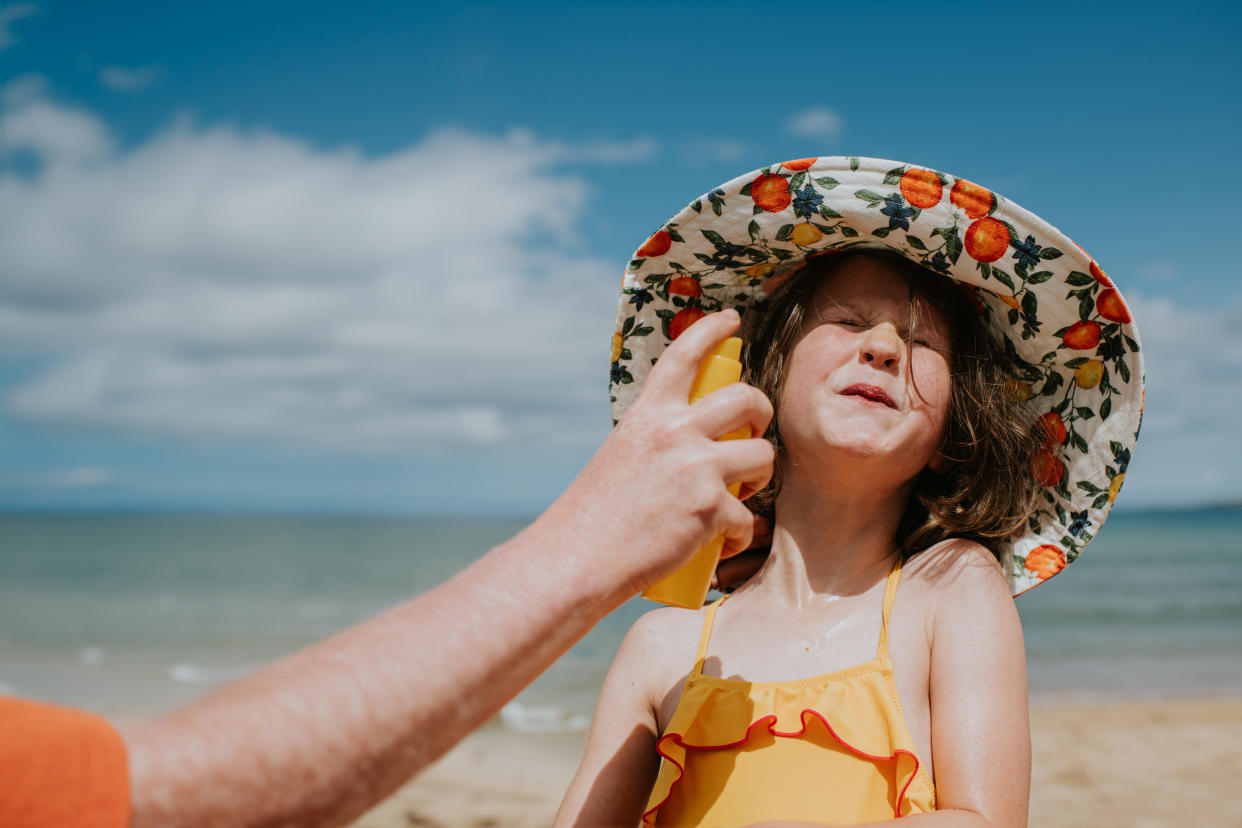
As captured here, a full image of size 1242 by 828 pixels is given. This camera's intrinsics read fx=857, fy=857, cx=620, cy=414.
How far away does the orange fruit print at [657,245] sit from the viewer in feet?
7.00

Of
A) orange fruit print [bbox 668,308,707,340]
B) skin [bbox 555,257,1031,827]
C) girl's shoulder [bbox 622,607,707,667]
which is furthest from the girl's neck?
orange fruit print [bbox 668,308,707,340]

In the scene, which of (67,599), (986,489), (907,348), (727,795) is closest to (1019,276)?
(907,348)

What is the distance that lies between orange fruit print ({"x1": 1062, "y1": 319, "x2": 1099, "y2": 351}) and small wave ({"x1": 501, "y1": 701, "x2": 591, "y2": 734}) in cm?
641

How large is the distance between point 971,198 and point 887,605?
3.12 feet

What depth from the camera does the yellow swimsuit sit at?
1.75m

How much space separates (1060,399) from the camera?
2.20 metres

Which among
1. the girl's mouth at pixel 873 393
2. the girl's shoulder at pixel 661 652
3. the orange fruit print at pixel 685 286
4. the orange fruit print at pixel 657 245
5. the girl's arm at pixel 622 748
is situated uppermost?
the orange fruit print at pixel 657 245

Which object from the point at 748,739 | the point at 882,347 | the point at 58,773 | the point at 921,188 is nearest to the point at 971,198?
the point at 921,188

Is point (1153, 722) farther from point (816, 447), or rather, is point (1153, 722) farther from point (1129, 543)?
point (1129, 543)

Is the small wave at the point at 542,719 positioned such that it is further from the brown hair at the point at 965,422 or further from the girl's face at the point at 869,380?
the girl's face at the point at 869,380

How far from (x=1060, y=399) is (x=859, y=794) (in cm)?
113

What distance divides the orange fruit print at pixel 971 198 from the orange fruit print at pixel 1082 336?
15.4 inches

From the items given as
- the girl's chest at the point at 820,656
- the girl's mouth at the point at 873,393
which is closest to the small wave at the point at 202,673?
the girl's chest at the point at 820,656

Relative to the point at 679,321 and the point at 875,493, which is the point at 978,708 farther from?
the point at 679,321
